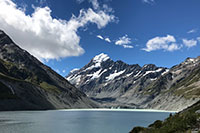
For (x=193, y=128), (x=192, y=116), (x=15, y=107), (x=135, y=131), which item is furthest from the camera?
(x=15, y=107)

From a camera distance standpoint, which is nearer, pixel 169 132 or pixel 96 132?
pixel 169 132

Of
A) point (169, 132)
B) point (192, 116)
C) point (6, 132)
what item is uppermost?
point (192, 116)

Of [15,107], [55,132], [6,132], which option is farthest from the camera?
[15,107]

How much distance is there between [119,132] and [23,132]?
1012 inches

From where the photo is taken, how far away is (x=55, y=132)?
55.1 meters

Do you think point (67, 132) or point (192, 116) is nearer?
point (192, 116)

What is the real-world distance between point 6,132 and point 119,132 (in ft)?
97.2

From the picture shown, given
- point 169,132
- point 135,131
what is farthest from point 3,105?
point 169,132

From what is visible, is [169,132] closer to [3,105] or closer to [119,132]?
[119,132]

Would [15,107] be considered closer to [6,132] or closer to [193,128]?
[6,132]

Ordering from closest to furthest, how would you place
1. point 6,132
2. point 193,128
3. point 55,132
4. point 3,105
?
point 193,128
point 6,132
point 55,132
point 3,105

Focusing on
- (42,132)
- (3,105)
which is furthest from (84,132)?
(3,105)

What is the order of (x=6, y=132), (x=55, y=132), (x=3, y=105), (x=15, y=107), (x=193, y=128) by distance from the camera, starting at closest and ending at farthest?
(x=193, y=128) < (x=6, y=132) < (x=55, y=132) < (x=3, y=105) < (x=15, y=107)

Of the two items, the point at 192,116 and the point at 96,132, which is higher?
the point at 192,116
